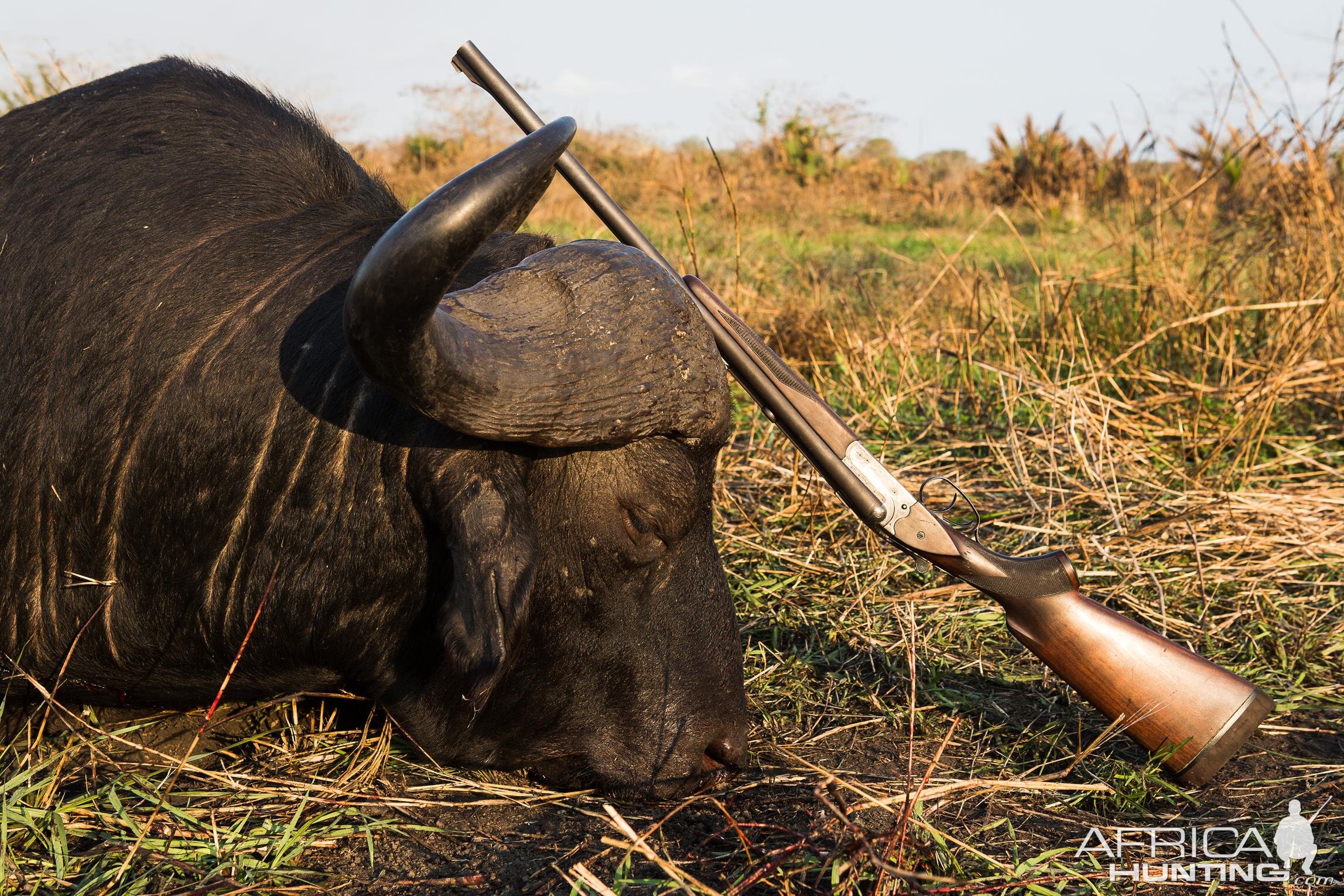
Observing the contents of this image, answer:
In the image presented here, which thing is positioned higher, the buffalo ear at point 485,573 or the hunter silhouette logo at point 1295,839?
the buffalo ear at point 485,573

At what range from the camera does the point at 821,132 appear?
2128cm

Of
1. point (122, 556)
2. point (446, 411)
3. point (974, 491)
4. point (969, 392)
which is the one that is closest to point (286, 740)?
point (122, 556)

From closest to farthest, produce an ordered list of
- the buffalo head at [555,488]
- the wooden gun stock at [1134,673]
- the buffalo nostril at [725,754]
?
the buffalo head at [555,488], the buffalo nostril at [725,754], the wooden gun stock at [1134,673]

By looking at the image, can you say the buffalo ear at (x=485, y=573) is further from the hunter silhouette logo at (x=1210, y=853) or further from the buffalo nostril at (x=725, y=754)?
the hunter silhouette logo at (x=1210, y=853)

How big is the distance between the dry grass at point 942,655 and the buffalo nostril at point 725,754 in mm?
76

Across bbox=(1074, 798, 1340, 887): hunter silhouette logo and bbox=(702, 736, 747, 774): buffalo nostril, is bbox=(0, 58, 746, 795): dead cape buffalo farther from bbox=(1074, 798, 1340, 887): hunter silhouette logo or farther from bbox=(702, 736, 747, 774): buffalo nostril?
bbox=(1074, 798, 1340, 887): hunter silhouette logo

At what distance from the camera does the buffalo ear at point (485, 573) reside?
218cm

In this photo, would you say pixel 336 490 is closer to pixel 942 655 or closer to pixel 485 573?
pixel 485 573

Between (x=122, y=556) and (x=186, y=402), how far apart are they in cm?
42

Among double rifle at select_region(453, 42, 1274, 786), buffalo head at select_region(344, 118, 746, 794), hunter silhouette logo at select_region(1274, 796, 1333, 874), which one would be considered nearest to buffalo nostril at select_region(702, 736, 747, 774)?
buffalo head at select_region(344, 118, 746, 794)

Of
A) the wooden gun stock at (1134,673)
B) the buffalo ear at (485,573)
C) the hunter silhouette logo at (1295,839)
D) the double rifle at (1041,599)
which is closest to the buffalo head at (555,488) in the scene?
the buffalo ear at (485,573)

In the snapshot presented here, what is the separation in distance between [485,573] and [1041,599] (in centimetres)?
167

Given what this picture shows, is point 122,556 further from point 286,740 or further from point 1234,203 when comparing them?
point 1234,203

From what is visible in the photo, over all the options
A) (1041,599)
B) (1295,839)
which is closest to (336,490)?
(1041,599)
